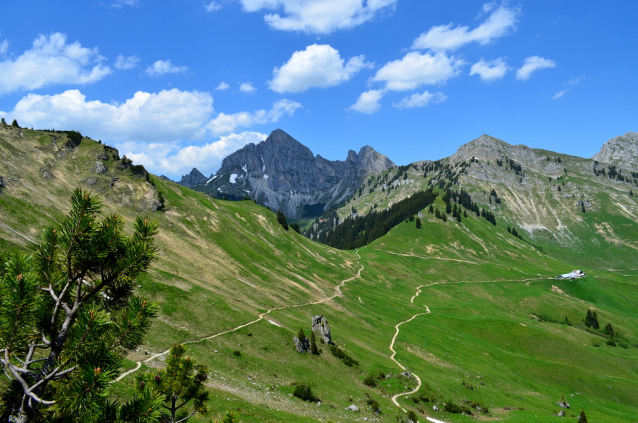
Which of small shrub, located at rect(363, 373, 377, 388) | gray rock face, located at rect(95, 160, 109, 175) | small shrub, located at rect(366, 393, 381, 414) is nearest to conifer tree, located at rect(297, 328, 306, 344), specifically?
small shrub, located at rect(363, 373, 377, 388)

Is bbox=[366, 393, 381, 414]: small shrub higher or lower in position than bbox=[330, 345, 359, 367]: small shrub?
lower

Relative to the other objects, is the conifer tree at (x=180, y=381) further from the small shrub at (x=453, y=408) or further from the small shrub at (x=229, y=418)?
the small shrub at (x=453, y=408)

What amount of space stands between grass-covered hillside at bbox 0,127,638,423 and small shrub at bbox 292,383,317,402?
897 millimetres

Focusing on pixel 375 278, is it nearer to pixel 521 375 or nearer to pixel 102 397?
pixel 521 375

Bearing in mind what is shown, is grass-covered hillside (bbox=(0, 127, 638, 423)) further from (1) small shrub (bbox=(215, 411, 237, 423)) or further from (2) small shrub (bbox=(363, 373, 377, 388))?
(1) small shrub (bbox=(215, 411, 237, 423))

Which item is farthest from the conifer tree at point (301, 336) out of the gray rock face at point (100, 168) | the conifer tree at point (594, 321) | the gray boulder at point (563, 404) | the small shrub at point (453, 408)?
the conifer tree at point (594, 321)

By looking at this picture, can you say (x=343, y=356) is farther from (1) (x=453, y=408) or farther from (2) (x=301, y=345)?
(1) (x=453, y=408)

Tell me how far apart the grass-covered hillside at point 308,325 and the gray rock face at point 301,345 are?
102 cm

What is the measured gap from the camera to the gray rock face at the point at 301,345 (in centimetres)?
5884

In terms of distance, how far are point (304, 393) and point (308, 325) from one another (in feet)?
95.5

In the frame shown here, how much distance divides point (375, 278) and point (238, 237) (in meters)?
73.9

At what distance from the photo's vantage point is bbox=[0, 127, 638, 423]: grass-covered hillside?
48656 millimetres

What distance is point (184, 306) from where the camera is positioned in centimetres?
5872

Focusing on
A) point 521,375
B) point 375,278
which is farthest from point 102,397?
point 375,278
